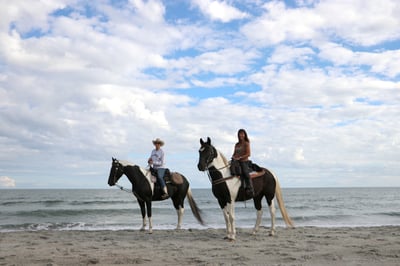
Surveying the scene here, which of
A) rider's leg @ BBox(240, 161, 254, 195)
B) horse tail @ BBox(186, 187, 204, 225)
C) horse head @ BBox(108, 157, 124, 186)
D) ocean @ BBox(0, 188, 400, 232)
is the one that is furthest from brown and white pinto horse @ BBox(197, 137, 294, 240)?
horse head @ BBox(108, 157, 124, 186)

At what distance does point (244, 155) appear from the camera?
8.35 metres

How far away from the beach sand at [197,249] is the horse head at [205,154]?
1626 millimetres

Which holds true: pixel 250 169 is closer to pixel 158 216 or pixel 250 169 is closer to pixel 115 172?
pixel 115 172

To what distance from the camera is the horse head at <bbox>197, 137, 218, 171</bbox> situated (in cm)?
776

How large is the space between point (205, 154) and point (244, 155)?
3.37 feet

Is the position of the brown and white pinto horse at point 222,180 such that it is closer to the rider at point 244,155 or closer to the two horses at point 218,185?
the two horses at point 218,185

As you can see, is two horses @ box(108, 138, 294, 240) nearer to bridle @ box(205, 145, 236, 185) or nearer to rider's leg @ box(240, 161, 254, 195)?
bridle @ box(205, 145, 236, 185)

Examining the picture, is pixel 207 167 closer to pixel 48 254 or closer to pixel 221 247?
pixel 221 247

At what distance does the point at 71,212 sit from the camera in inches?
985

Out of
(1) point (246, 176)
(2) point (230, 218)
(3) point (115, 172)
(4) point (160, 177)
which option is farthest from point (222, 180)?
(3) point (115, 172)

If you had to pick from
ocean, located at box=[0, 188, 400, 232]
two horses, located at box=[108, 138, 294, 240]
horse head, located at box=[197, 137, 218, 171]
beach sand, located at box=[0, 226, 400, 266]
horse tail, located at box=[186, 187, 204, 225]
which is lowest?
ocean, located at box=[0, 188, 400, 232]

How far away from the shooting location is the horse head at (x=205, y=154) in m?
7.76

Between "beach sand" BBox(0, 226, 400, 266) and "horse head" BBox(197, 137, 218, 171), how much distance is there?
163 cm

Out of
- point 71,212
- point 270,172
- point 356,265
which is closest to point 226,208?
point 270,172
